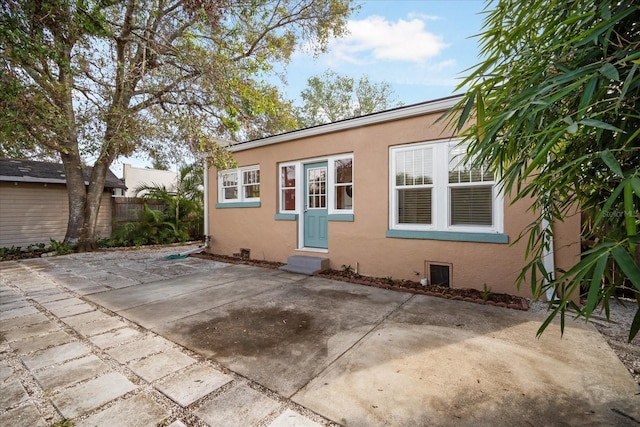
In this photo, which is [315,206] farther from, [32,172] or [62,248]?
[32,172]

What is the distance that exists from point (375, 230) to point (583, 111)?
420cm

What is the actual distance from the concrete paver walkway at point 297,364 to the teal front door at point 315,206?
7.47 feet

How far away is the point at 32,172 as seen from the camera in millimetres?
10508

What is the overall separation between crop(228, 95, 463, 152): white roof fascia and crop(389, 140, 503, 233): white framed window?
0.53 m

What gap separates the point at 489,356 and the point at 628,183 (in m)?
2.04

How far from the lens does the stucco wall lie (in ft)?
13.8

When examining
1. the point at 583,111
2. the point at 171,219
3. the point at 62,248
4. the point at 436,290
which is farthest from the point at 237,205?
the point at 583,111

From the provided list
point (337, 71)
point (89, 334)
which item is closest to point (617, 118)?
point (89, 334)

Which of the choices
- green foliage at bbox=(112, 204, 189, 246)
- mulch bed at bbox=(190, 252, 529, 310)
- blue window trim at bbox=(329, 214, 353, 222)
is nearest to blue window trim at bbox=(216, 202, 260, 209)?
blue window trim at bbox=(329, 214, 353, 222)

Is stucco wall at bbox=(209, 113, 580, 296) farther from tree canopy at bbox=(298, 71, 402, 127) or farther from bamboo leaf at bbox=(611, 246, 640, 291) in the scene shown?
tree canopy at bbox=(298, 71, 402, 127)

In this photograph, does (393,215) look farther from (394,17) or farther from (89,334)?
(394,17)

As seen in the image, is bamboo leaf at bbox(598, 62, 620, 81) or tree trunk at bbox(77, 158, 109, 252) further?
tree trunk at bbox(77, 158, 109, 252)

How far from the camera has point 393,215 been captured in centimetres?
523

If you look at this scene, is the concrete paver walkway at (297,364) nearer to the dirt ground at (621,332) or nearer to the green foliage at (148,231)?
the dirt ground at (621,332)
